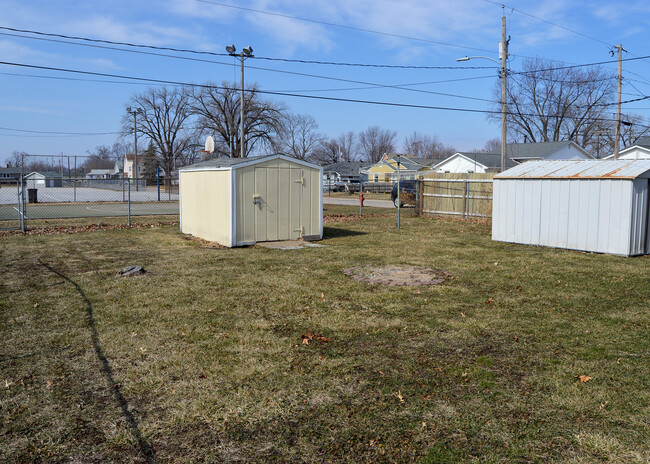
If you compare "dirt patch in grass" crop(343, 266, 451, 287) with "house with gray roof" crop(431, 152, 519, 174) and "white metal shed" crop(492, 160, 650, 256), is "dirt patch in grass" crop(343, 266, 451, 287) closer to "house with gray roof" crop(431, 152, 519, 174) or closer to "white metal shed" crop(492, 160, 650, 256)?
"white metal shed" crop(492, 160, 650, 256)

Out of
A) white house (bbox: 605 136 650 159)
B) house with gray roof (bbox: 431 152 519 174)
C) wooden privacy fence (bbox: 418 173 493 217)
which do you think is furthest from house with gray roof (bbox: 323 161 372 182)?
wooden privacy fence (bbox: 418 173 493 217)

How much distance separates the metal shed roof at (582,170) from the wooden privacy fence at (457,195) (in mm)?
5918

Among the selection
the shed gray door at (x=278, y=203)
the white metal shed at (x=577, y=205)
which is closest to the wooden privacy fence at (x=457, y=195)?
the white metal shed at (x=577, y=205)

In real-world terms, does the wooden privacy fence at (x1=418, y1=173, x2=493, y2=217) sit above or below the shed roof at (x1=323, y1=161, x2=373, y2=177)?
below

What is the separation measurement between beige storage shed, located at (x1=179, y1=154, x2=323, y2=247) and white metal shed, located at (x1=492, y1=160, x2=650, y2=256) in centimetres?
528

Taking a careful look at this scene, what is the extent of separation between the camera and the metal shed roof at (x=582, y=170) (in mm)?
11403

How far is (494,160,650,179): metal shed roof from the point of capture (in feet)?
37.4

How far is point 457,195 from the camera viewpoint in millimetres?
21266

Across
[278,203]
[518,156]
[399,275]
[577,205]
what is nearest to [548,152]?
[518,156]

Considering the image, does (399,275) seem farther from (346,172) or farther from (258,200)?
(346,172)

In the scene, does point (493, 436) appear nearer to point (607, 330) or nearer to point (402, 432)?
point (402, 432)

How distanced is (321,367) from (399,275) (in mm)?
4652

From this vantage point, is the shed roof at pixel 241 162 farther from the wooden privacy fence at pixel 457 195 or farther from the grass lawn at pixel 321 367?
the wooden privacy fence at pixel 457 195

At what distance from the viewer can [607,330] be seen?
6090mm
